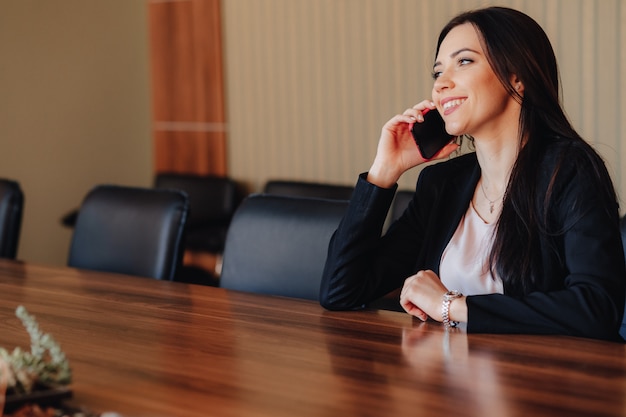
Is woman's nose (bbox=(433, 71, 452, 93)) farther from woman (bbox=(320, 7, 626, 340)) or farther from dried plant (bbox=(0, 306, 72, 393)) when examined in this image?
dried plant (bbox=(0, 306, 72, 393))

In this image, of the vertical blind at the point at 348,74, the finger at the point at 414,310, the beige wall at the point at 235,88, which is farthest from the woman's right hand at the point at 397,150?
the beige wall at the point at 235,88

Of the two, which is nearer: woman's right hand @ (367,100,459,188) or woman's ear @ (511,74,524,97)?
woman's ear @ (511,74,524,97)

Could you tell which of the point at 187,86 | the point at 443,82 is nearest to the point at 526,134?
the point at 443,82

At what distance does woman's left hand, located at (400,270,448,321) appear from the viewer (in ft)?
6.51

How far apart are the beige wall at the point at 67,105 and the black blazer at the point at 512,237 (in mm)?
3747

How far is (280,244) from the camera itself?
2.64 metres

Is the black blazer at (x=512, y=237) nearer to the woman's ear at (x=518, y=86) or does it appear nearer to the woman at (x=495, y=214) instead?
the woman at (x=495, y=214)

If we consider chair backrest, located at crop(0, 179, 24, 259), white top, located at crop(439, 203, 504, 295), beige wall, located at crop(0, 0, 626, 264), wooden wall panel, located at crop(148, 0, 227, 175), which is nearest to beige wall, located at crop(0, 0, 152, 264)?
beige wall, located at crop(0, 0, 626, 264)

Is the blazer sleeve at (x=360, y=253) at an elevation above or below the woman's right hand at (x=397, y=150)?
below

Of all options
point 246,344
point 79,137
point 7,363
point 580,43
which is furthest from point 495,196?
point 79,137

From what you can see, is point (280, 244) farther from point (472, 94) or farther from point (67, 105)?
point (67, 105)

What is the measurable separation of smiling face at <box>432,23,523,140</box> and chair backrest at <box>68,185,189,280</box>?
1.07m

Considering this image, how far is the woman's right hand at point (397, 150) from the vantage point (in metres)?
2.30

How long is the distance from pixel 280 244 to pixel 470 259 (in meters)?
0.64
